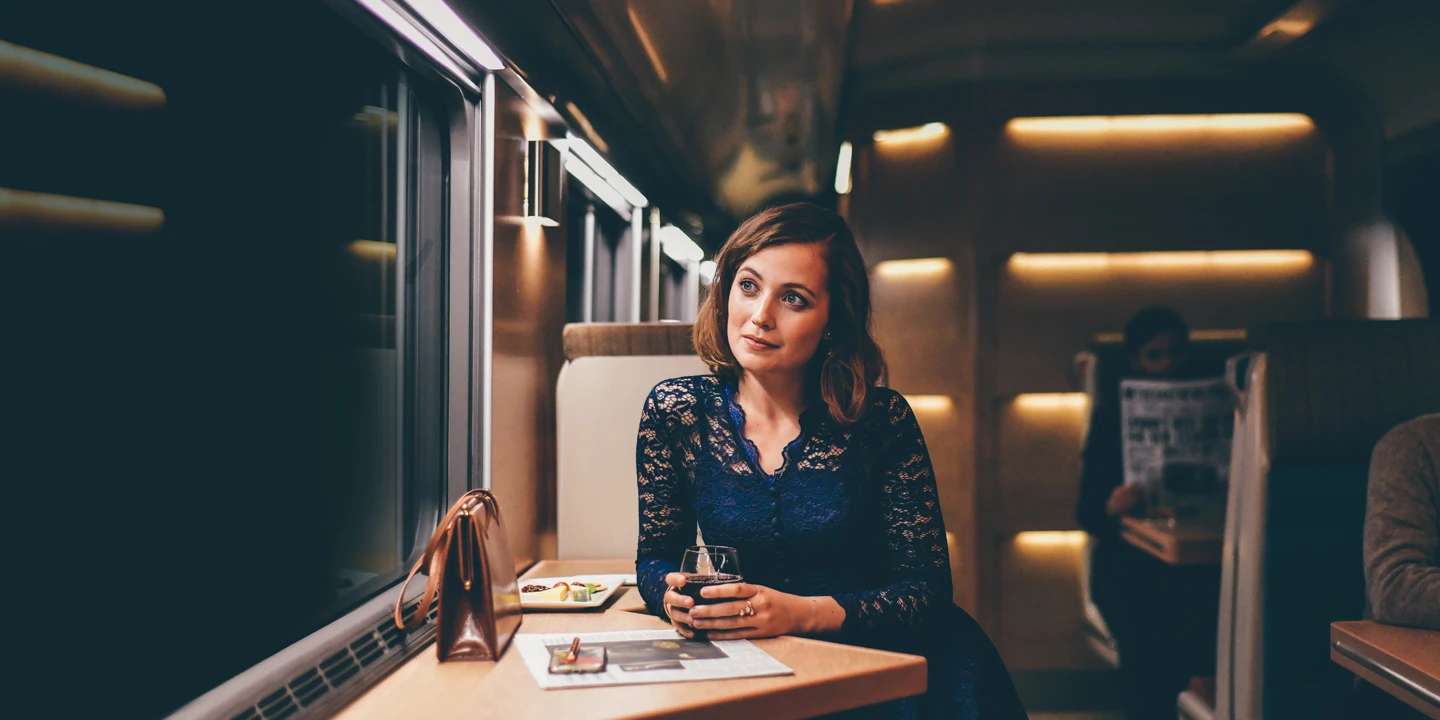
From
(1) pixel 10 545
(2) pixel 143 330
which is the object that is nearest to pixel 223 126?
(2) pixel 143 330

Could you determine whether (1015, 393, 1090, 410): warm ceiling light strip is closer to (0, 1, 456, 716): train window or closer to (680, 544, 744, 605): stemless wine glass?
(0, 1, 456, 716): train window

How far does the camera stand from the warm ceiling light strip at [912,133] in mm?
4211

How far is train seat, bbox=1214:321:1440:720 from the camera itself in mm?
2037

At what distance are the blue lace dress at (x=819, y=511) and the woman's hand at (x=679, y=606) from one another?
16 centimetres

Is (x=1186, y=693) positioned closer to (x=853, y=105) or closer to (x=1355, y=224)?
(x=1355, y=224)

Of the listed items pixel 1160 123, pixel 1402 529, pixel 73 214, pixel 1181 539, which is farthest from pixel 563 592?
pixel 1160 123

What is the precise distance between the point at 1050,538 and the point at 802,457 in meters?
2.87

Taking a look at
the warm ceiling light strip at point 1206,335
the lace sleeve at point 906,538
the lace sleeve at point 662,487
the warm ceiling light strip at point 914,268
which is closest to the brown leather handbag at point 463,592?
the lace sleeve at point 662,487

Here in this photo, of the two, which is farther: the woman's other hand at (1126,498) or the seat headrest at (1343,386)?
the woman's other hand at (1126,498)

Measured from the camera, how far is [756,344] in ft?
5.42

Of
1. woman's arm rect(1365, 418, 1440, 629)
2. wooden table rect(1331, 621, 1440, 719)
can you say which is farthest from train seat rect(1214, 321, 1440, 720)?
wooden table rect(1331, 621, 1440, 719)

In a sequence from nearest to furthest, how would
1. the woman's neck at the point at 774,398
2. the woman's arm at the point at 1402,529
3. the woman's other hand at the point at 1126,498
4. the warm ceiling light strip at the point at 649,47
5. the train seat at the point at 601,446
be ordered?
the woman's arm at the point at 1402,529, the woman's neck at the point at 774,398, the warm ceiling light strip at the point at 649,47, the train seat at the point at 601,446, the woman's other hand at the point at 1126,498

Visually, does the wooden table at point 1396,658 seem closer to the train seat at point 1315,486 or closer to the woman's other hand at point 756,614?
the train seat at point 1315,486

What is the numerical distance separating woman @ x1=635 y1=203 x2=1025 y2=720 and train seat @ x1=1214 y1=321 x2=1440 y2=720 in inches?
37.4
